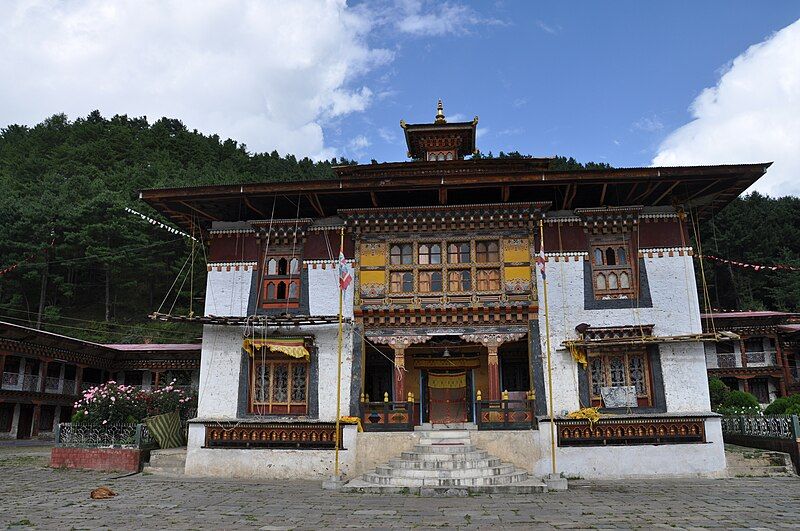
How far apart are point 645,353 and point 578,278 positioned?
2.84 m

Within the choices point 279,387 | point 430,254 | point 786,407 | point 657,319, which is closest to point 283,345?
point 279,387

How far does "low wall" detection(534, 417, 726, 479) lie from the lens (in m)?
15.2

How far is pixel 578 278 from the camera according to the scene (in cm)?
1731

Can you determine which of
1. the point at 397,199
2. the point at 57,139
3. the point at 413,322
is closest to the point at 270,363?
the point at 413,322

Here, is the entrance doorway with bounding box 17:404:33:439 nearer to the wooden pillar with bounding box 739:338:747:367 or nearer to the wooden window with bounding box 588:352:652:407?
the wooden window with bounding box 588:352:652:407

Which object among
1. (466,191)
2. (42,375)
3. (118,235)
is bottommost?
(42,375)

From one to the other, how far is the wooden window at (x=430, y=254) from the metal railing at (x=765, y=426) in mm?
10237

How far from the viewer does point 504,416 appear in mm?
15859

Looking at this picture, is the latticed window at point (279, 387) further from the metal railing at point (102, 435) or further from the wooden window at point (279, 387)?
the metal railing at point (102, 435)

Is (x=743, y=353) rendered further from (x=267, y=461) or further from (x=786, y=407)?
(x=267, y=461)

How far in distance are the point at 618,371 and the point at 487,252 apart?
16.9ft

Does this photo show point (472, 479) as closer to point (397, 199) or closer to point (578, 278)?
point (578, 278)

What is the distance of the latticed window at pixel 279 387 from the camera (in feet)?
56.3

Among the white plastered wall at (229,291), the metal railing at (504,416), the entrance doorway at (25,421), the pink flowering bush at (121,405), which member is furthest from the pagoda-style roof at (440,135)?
the entrance doorway at (25,421)
